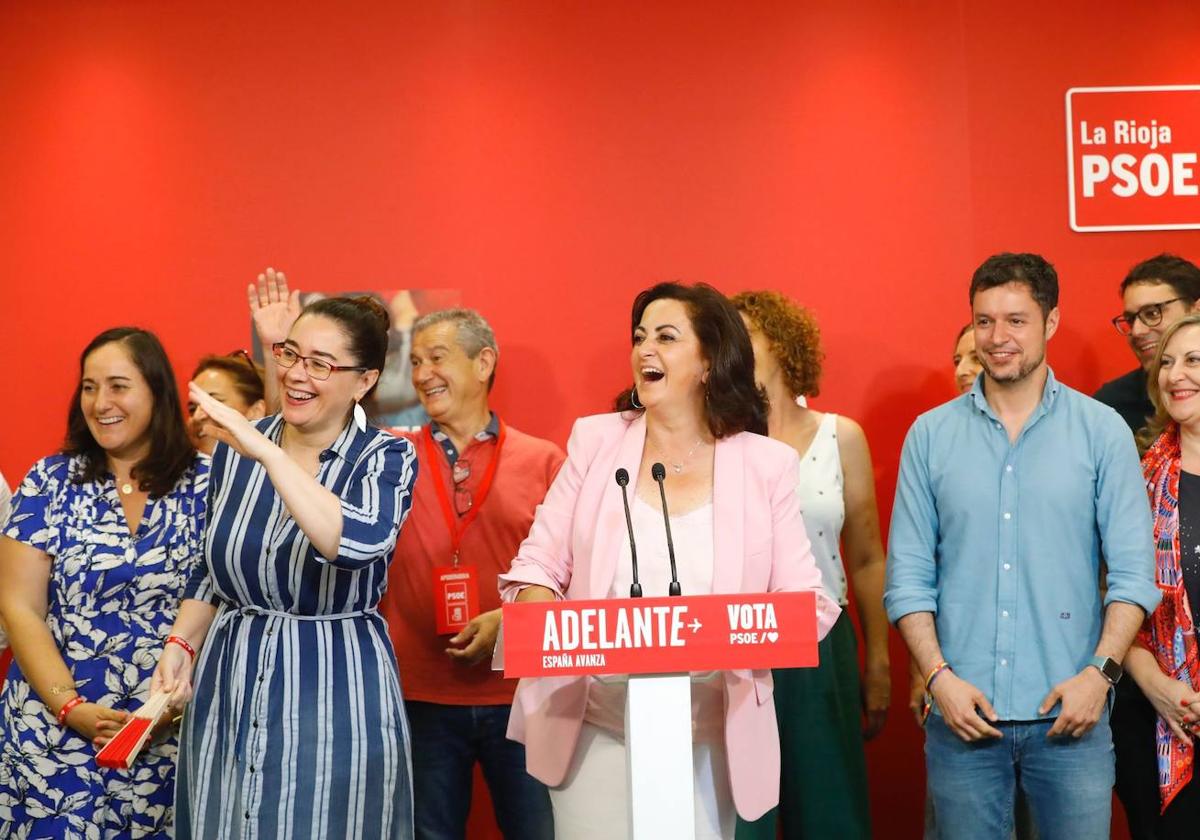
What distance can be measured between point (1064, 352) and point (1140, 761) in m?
1.69

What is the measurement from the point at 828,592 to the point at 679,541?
1.10m

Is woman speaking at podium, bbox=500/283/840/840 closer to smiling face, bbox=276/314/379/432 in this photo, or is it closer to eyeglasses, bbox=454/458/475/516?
smiling face, bbox=276/314/379/432

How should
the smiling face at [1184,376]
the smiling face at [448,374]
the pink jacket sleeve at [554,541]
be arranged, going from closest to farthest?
the pink jacket sleeve at [554,541] < the smiling face at [1184,376] < the smiling face at [448,374]

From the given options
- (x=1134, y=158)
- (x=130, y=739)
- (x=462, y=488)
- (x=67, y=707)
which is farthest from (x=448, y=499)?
(x=1134, y=158)

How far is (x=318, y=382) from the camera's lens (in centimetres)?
272

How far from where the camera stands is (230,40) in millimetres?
4391

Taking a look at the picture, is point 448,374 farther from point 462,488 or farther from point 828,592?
point 828,592

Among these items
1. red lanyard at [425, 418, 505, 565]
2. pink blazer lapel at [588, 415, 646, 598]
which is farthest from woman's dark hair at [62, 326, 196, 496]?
pink blazer lapel at [588, 415, 646, 598]

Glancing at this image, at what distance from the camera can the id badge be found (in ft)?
11.4

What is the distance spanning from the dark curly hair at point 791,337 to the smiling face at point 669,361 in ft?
3.38

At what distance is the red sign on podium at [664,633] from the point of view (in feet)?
6.70

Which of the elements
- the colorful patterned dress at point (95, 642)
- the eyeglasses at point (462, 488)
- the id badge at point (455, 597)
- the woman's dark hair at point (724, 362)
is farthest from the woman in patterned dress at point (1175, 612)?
the colorful patterned dress at point (95, 642)

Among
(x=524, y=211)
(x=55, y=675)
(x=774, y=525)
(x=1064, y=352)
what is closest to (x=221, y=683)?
(x=55, y=675)

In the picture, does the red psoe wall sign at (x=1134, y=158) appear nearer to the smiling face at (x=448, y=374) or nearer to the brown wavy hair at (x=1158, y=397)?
the brown wavy hair at (x=1158, y=397)
